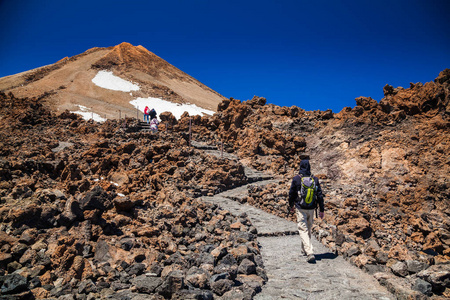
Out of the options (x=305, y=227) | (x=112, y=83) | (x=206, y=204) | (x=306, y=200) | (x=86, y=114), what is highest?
(x=112, y=83)

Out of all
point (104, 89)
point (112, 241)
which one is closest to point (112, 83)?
point (104, 89)

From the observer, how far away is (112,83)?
50969mm

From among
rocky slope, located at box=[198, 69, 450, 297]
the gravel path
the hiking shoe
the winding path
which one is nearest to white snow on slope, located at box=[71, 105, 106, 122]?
rocky slope, located at box=[198, 69, 450, 297]

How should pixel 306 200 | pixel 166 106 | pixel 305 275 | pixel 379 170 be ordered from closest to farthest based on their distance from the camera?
pixel 305 275 < pixel 306 200 < pixel 379 170 < pixel 166 106

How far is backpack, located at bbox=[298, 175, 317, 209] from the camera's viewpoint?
5630mm

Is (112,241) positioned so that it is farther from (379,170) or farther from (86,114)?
(86,114)

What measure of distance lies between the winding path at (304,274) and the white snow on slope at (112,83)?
4736 centimetres

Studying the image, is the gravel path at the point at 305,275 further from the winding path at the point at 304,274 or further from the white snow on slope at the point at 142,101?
the white snow on slope at the point at 142,101

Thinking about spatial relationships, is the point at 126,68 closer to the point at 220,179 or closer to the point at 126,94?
the point at 126,94

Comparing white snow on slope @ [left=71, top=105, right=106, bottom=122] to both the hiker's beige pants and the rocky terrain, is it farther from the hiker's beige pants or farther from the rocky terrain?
the hiker's beige pants

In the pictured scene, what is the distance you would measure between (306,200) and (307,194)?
119 mm

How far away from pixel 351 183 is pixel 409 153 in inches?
98.9

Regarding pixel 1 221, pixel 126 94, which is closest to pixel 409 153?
pixel 1 221

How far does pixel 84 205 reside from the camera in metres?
5.48
